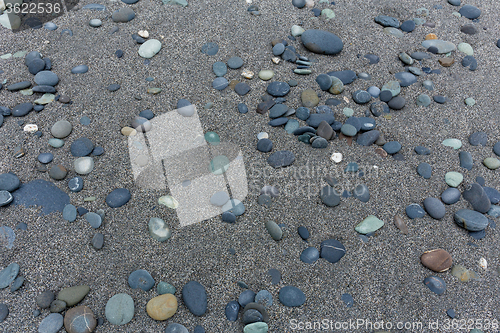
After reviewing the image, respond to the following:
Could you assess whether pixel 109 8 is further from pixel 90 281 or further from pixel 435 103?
pixel 435 103

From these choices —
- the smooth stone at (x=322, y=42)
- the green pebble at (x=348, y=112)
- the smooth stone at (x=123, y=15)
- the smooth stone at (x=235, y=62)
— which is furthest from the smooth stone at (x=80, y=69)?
the green pebble at (x=348, y=112)

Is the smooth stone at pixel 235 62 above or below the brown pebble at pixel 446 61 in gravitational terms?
below

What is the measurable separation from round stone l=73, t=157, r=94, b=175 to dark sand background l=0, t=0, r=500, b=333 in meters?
0.03

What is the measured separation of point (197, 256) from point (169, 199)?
1.01 ft

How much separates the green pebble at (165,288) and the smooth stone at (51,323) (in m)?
0.37

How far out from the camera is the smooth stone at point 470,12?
2.50 m

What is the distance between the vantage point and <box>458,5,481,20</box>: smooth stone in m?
2.50

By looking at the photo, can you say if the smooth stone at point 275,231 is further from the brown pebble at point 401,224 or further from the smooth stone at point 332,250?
the brown pebble at point 401,224

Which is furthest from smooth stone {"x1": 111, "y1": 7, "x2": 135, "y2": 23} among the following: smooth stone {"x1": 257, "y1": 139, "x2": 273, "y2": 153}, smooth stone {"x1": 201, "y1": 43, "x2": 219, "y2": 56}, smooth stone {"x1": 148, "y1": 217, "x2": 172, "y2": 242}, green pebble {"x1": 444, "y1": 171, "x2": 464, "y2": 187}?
green pebble {"x1": 444, "y1": 171, "x2": 464, "y2": 187}

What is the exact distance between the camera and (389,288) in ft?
4.76

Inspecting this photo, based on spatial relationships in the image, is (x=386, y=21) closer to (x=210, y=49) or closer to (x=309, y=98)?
(x=309, y=98)

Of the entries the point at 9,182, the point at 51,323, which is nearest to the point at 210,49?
the point at 9,182

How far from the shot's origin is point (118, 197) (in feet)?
5.37

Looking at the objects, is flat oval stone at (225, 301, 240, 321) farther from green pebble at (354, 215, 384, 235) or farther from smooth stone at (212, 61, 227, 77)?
smooth stone at (212, 61, 227, 77)
